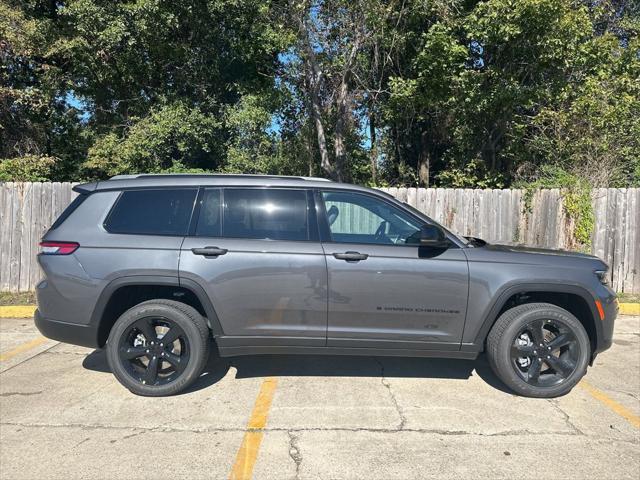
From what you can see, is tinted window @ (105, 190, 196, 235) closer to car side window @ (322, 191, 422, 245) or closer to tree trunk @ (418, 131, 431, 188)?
car side window @ (322, 191, 422, 245)

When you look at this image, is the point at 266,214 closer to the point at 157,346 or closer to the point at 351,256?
the point at 351,256

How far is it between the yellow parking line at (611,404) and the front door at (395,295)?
145cm

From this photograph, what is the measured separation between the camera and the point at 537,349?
4.27m

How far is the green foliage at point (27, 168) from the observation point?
10188mm

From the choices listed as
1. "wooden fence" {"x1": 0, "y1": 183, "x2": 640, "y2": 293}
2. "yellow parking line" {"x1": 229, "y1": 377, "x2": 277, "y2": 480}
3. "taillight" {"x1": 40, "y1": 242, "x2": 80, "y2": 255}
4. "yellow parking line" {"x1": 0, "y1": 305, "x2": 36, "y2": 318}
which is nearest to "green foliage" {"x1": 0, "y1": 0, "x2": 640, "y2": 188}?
"wooden fence" {"x1": 0, "y1": 183, "x2": 640, "y2": 293}

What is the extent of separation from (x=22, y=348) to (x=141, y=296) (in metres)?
2.45

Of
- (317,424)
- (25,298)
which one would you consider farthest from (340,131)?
(317,424)

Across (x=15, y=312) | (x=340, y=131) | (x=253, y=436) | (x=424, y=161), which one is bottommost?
Result: (x=253, y=436)

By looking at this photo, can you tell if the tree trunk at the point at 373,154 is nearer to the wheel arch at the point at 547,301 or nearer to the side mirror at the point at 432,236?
the wheel arch at the point at 547,301

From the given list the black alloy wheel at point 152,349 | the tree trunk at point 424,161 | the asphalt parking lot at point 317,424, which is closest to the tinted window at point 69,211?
the black alloy wheel at point 152,349

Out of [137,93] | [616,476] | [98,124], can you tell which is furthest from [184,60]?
[616,476]

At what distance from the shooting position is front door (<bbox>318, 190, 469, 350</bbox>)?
412 centimetres

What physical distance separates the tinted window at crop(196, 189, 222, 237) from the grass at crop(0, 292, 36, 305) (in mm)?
4995

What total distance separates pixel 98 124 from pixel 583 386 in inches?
497
